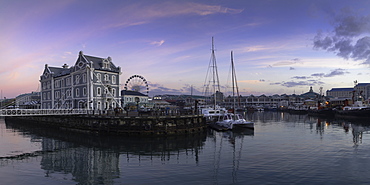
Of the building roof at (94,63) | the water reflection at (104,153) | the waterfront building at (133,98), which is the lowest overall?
the water reflection at (104,153)

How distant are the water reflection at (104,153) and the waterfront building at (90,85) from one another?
2020 cm

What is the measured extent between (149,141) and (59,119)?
3422cm

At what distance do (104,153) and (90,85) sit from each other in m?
32.3

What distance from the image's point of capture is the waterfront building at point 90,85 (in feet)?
190

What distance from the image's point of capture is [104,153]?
29.4 metres

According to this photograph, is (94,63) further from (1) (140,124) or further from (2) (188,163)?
(2) (188,163)

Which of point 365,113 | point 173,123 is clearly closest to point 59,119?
point 173,123

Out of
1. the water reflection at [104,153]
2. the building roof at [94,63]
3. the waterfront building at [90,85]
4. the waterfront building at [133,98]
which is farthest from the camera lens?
the waterfront building at [133,98]

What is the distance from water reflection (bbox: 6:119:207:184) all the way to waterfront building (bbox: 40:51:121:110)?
795 inches

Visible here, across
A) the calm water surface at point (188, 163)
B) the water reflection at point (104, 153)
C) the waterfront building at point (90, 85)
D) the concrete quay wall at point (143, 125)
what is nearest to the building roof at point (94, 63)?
the waterfront building at point (90, 85)

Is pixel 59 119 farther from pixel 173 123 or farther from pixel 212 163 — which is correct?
pixel 212 163

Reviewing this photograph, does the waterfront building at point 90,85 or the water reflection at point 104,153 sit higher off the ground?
the waterfront building at point 90,85

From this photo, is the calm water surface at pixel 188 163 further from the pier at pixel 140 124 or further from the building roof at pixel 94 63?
the building roof at pixel 94 63

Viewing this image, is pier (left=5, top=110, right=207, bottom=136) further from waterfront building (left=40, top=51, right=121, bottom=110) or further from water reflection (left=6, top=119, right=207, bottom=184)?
waterfront building (left=40, top=51, right=121, bottom=110)
